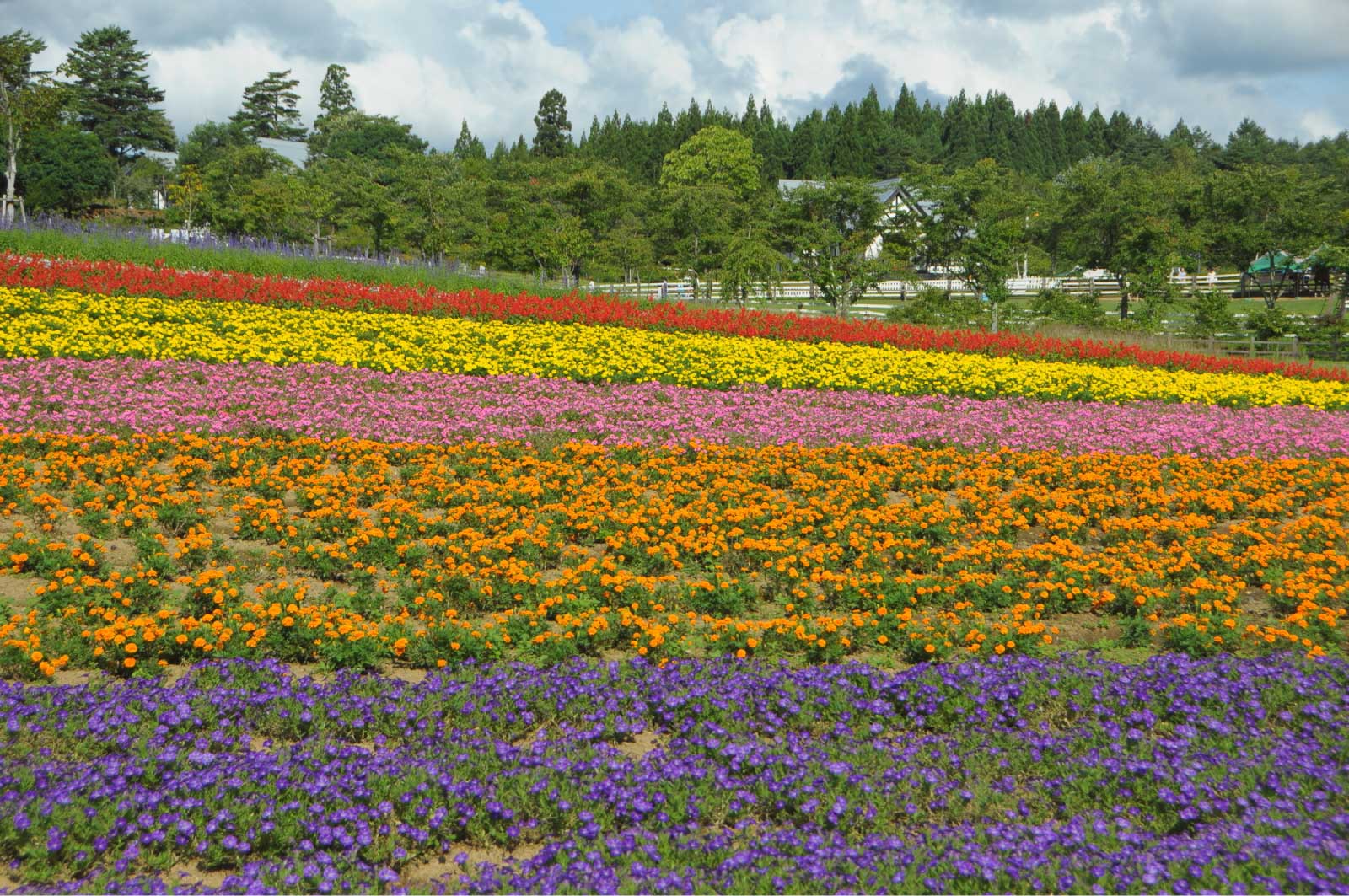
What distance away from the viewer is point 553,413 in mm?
11773

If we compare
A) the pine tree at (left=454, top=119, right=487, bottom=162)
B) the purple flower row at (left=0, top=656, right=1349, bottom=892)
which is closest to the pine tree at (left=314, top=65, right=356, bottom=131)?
the pine tree at (left=454, top=119, right=487, bottom=162)

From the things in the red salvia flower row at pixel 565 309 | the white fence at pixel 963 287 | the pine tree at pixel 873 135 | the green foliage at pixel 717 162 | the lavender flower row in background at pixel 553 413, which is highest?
the pine tree at pixel 873 135

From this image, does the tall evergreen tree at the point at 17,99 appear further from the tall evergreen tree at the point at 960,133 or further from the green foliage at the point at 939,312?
the tall evergreen tree at the point at 960,133

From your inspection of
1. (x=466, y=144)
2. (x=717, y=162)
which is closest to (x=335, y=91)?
(x=466, y=144)

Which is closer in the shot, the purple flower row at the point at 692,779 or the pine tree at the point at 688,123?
the purple flower row at the point at 692,779

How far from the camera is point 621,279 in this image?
140ft

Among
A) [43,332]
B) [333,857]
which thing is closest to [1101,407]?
[333,857]

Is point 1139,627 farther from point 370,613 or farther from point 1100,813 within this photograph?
point 370,613

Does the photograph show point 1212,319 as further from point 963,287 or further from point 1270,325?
point 963,287

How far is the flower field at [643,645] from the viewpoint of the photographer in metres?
3.71

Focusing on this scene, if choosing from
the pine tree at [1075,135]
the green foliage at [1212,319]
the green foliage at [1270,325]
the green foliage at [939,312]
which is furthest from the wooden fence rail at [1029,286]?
the pine tree at [1075,135]

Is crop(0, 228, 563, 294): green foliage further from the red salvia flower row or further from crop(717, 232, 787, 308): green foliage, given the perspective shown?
crop(717, 232, 787, 308): green foliage

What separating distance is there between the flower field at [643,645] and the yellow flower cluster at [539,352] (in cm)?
118

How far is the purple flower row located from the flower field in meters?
0.02
